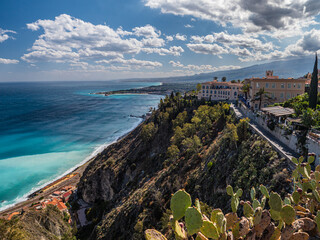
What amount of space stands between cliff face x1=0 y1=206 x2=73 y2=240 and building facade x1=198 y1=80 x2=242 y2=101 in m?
68.8

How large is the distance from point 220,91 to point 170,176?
6355 centimetres

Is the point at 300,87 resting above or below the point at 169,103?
above

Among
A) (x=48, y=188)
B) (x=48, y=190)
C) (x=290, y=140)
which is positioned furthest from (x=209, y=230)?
(x=48, y=188)

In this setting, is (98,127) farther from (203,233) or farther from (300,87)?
(203,233)

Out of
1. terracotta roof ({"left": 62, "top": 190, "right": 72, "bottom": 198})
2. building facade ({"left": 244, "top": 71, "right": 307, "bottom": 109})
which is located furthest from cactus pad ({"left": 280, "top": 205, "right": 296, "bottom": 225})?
terracotta roof ({"left": 62, "top": 190, "right": 72, "bottom": 198})

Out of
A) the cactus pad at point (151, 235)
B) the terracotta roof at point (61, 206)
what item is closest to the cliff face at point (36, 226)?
the terracotta roof at point (61, 206)

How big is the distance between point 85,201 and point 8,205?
21.0 m

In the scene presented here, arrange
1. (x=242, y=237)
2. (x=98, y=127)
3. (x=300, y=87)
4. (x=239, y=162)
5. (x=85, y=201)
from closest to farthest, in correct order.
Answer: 1. (x=242, y=237)
2. (x=239, y=162)
3. (x=300, y=87)
4. (x=85, y=201)
5. (x=98, y=127)

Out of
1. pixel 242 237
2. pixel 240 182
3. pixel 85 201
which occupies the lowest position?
pixel 85 201

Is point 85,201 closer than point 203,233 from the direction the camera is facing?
No

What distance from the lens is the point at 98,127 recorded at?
125000mm

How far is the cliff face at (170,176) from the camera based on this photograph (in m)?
21.9

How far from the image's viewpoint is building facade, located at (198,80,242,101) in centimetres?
8553

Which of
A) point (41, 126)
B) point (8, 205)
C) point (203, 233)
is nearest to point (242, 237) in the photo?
point (203, 233)
